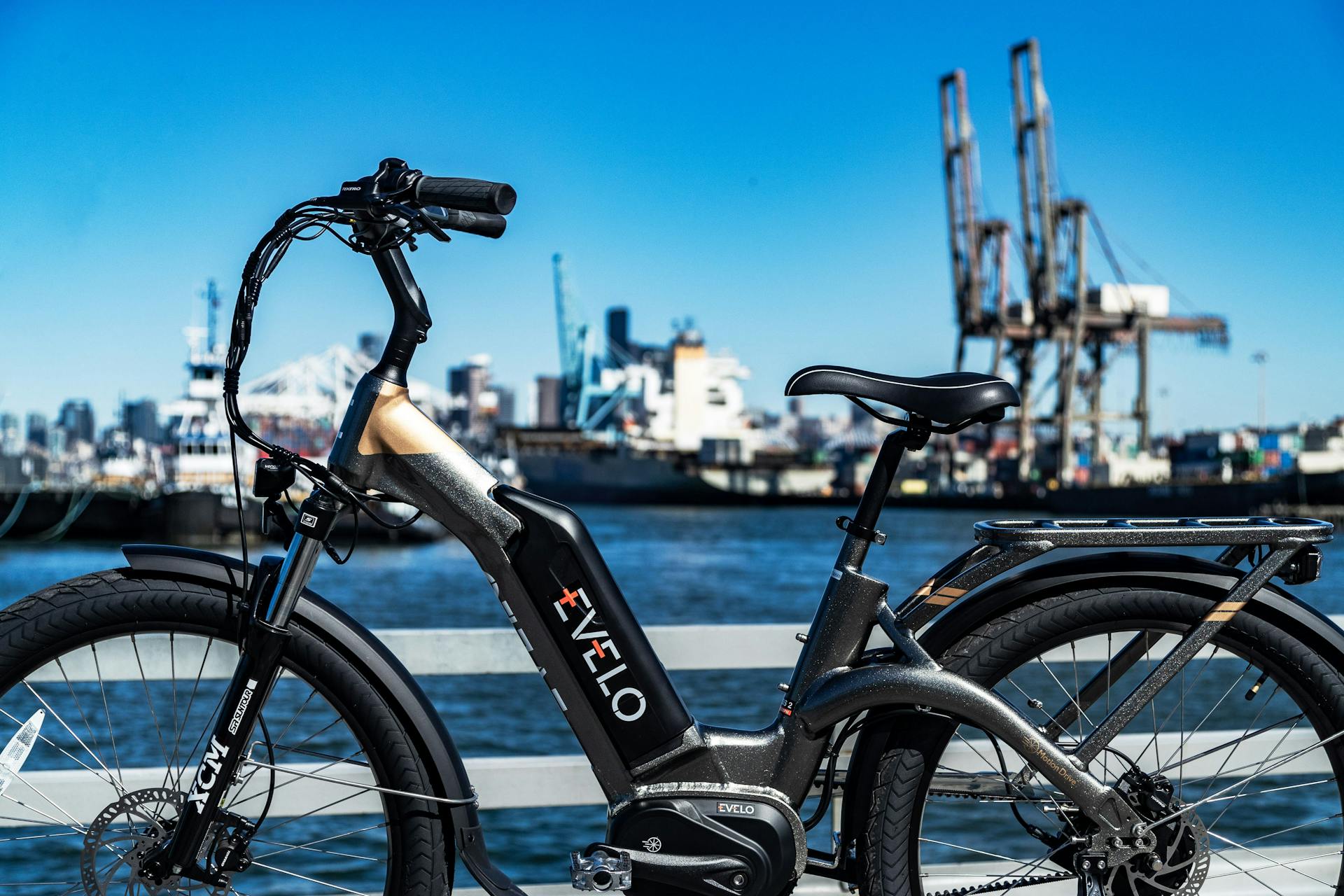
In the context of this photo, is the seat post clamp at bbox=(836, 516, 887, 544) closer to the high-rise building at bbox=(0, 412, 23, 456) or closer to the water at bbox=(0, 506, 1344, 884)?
the water at bbox=(0, 506, 1344, 884)

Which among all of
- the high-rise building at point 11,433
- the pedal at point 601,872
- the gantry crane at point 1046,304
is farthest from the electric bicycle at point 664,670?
the high-rise building at point 11,433

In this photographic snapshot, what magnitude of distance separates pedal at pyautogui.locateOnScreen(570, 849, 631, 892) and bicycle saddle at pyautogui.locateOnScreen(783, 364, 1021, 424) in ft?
2.39

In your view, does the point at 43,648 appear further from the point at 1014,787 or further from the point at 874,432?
the point at 874,432

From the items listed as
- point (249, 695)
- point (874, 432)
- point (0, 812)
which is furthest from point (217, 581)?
point (874, 432)

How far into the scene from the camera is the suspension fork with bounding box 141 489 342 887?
5.66ft

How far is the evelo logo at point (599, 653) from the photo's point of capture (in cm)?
178

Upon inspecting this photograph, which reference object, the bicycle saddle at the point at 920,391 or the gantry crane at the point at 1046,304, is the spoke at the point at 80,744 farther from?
the gantry crane at the point at 1046,304

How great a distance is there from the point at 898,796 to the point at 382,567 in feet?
88.4

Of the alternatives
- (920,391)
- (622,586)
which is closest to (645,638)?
(920,391)

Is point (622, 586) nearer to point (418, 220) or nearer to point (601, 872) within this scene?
point (601, 872)

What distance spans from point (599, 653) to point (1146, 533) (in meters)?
0.82

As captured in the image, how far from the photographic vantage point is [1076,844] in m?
1.85

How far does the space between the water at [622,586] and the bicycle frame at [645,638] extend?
82 cm

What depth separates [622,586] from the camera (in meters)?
25.5
